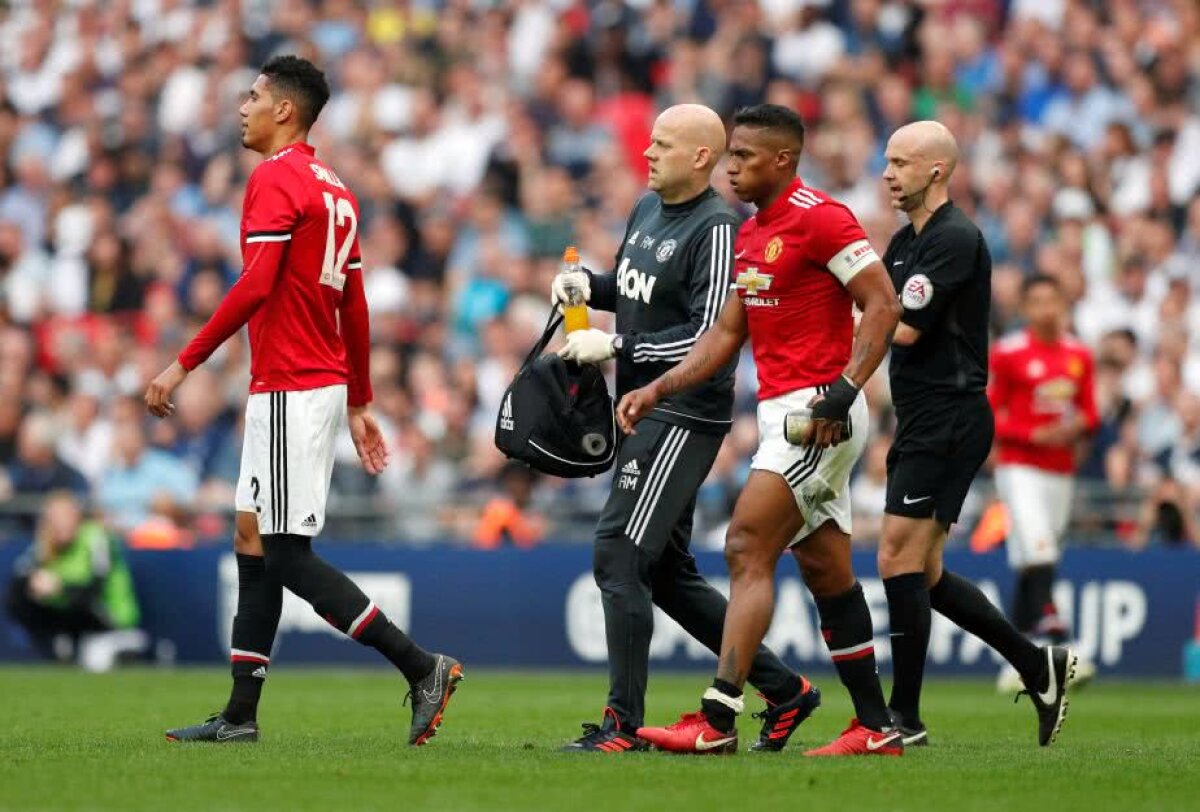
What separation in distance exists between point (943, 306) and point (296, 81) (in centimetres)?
293

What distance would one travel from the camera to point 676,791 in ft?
24.4

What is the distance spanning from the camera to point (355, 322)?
30.9ft

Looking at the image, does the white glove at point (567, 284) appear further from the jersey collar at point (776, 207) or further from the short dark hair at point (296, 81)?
the short dark hair at point (296, 81)

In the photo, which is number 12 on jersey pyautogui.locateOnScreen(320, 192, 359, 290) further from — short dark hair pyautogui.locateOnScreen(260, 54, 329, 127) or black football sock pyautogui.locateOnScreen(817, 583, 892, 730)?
black football sock pyautogui.locateOnScreen(817, 583, 892, 730)

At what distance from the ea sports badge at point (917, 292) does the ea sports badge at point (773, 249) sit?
3.46 ft

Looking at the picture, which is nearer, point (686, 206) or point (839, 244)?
point (839, 244)

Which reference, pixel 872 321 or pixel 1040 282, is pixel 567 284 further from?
pixel 1040 282

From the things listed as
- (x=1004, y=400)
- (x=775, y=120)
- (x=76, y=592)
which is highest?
(x=775, y=120)

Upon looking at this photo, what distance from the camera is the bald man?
8844mm

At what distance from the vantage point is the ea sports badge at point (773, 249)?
8.79 metres

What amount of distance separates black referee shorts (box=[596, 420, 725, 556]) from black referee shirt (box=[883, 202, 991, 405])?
1.27 metres

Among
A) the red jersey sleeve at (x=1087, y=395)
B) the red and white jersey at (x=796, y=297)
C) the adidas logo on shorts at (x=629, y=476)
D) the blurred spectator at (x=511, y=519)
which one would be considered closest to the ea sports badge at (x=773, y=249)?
the red and white jersey at (x=796, y=297)

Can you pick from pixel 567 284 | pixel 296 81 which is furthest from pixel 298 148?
pixel 567 284

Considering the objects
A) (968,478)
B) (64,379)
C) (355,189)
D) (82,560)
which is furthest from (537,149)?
(968,478)
